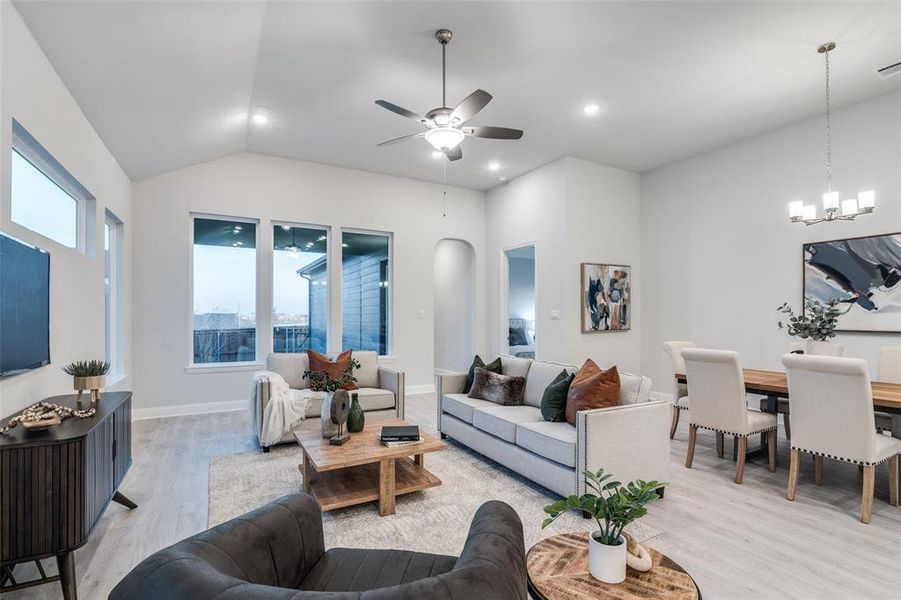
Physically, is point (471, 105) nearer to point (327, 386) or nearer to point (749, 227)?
point (327, 386)

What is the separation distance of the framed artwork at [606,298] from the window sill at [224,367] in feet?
14.6

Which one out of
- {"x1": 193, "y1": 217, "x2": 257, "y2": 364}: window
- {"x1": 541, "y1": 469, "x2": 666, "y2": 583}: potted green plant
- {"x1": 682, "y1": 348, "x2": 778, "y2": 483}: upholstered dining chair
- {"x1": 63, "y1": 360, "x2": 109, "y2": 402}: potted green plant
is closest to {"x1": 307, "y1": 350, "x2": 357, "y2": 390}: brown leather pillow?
{"x1": 193, "y1": 217, "x2": 257, "y2": 364}: window

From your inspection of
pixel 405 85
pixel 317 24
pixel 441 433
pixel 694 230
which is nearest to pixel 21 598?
pixel 441 433

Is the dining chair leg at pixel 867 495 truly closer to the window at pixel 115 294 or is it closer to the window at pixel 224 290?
the window at pixel 224 290

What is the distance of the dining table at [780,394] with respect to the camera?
A: 2822 millimetres

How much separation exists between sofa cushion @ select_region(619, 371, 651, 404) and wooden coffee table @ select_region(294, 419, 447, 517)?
133 cm

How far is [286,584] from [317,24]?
342 centimetres

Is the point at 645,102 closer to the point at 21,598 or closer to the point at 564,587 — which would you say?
the point at 564,587

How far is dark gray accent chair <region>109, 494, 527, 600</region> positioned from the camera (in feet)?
2.90

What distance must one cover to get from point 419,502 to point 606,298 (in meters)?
4.25

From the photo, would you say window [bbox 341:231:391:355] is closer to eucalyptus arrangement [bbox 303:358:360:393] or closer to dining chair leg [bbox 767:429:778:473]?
eucalyptus arrangement [bbox 303:358:360:393]

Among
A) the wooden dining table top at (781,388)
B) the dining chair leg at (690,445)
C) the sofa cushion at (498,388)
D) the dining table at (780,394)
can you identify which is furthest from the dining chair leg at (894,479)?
the sofa cushion at (498,388)

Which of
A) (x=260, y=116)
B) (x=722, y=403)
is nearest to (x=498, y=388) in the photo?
(x=722, y=403)

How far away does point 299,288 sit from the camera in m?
6.31
